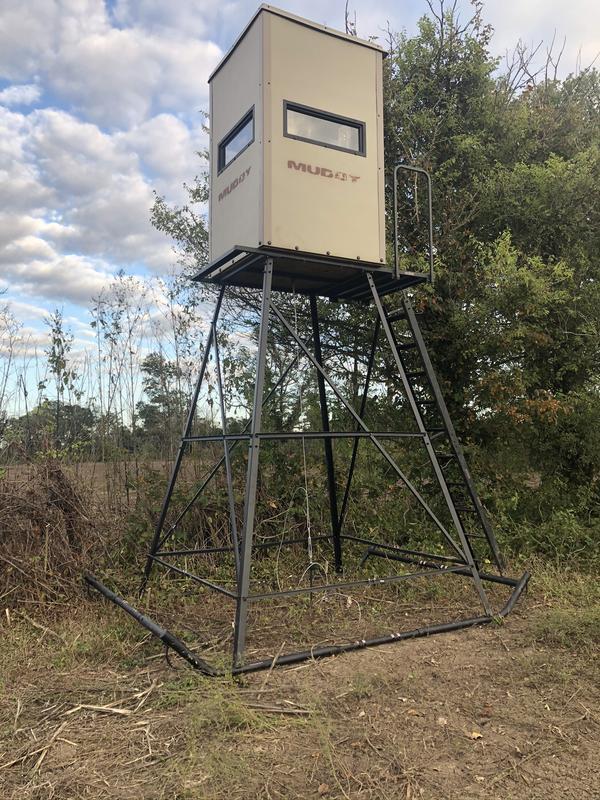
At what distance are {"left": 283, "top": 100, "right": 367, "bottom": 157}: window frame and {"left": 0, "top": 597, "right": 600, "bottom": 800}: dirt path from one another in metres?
3.56

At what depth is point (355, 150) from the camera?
15.2ft

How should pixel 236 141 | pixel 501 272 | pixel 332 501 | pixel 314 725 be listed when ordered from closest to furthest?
1. pixel 314 725
2. pixel 236 141
3. pixel 332 501
4. pixel 501 272

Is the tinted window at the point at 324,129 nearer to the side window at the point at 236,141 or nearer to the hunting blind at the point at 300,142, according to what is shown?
the hunting blind at the point at 300,142

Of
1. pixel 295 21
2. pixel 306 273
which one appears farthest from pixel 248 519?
pixel 295 21

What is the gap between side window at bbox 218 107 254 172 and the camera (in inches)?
175

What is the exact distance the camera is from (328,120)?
4.51 metres

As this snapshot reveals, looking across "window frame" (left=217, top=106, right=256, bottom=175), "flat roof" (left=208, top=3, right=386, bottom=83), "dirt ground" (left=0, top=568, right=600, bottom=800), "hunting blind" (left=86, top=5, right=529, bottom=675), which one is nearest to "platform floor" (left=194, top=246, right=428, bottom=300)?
"hunting blind" (left=86, top=5, right=529, bottom=675)

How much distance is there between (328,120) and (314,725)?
3986mm

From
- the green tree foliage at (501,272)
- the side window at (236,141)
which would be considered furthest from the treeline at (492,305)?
the side window at (236,141)

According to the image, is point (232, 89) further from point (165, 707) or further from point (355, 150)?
point (165, 707)

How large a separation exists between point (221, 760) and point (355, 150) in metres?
4.08

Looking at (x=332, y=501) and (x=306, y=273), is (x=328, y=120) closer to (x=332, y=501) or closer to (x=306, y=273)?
(x=306, y=273)

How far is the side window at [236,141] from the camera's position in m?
4.45

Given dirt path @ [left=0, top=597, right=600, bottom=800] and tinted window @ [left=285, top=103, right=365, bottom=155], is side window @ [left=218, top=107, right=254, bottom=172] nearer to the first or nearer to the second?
tinted window @ [left=285, top=103, right=365, bottom=155]
